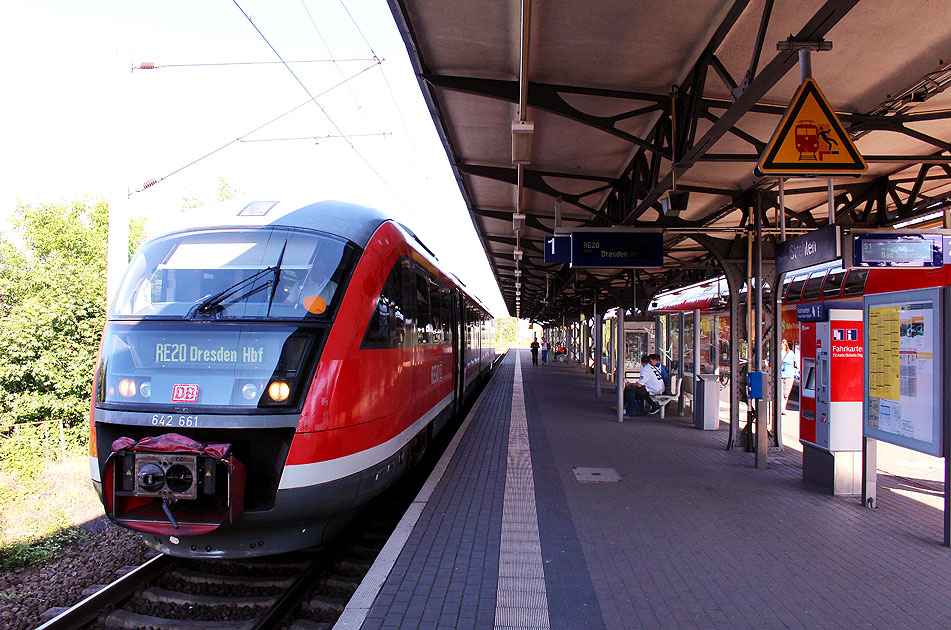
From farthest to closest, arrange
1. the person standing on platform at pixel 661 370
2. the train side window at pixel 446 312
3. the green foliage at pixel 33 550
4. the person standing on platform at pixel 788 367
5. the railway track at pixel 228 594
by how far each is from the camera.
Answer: the person standing on platform at pixel 788 367, the person standing on platform at pixel 661 370, the train side window at pixel 446 312, the green foliage at pixel 33 550, the railway track at pixel 228 594

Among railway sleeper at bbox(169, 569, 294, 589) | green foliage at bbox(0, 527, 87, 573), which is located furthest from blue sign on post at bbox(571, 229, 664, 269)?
green foliage at bbox(0, 527, 87, 573)

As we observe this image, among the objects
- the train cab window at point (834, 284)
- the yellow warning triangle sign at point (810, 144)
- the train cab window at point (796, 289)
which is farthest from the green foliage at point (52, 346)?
the train cab window at point (796, 289)

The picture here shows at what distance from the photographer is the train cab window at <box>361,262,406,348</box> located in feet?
17.7

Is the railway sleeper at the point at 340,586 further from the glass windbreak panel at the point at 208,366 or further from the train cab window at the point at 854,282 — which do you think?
the train cab window at the point at 854,282

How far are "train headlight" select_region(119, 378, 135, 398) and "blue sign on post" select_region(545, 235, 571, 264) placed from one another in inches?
298

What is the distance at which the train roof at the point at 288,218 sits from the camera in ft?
17.7

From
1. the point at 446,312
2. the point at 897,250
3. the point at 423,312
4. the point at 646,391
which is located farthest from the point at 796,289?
the point at 423,312

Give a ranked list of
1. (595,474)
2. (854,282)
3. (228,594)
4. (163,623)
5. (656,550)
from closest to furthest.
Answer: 1. (163,623)
2. (228,594)
3. (656,550)
4. (595,474)
5. (854,282)

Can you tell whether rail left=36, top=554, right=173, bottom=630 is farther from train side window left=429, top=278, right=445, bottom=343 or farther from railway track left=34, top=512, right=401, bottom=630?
train side window left=429, top=278, right=445, bottom=343

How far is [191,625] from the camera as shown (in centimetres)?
427

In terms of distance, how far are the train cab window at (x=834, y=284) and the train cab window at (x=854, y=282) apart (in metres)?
0.17

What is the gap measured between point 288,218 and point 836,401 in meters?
6.14

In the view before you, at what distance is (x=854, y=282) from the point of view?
12.8 m

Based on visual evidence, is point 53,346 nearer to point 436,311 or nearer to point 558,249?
point 436,311
